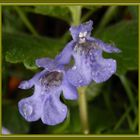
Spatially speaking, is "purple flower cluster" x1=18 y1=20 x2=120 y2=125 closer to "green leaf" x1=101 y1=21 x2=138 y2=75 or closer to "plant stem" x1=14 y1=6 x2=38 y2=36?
"green leaf" x1=101 y1=21 x2=138 y2=75

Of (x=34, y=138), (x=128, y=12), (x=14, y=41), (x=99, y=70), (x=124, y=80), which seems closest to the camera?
(x=99, y=70)

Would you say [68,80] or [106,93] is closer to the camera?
[68,80]

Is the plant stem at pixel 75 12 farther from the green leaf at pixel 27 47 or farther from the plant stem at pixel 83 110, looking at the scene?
the plant stem at pixel 83 110

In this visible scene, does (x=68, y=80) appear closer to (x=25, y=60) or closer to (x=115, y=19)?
(x=25, y=60)

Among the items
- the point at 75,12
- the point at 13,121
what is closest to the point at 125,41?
the point at 75,12

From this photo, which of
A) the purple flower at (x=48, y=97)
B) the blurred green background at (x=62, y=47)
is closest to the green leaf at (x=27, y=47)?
the blurred green background at (x=62, y=47)

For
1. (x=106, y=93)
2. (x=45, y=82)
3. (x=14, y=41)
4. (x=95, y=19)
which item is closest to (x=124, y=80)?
(x=106, y=93)

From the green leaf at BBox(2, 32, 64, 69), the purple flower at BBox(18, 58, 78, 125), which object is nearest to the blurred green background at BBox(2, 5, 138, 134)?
the green leaf at BBox(2, 32, 64, 69)
